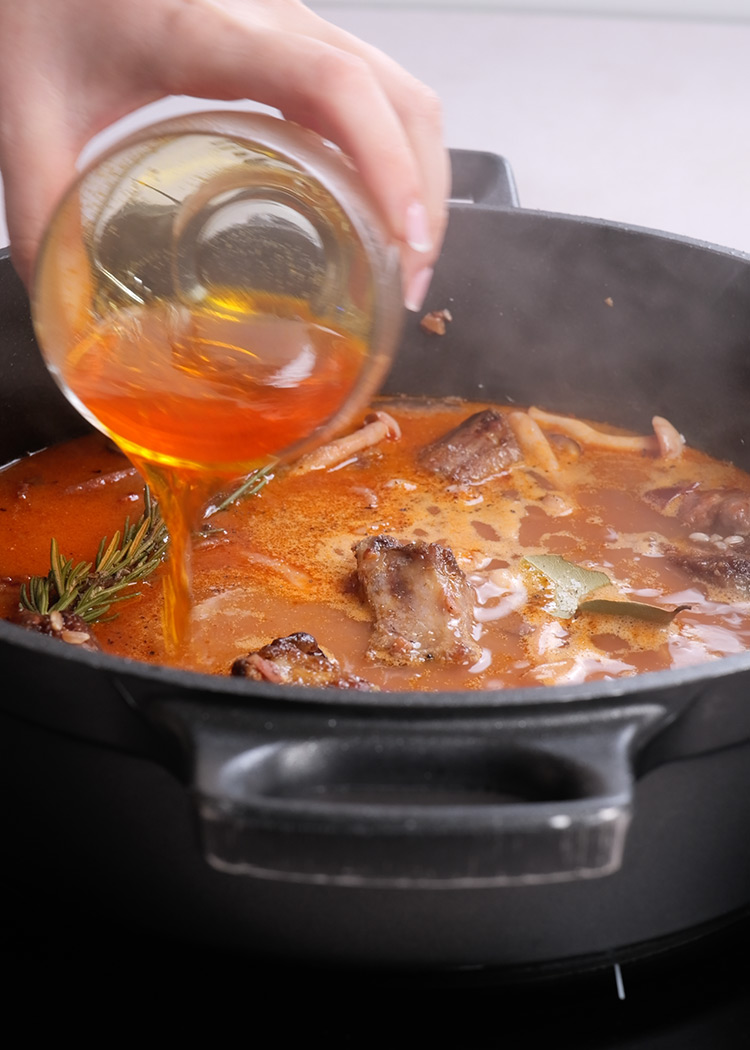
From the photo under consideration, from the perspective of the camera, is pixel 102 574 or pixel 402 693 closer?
pixel 402 693

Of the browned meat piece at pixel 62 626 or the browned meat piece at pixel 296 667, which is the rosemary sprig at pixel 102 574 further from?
the browned meat piece at pixel 296 667

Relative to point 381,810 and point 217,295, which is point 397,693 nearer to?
point 381,810

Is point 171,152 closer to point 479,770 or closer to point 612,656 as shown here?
point 479,770

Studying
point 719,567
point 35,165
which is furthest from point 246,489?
point 719,567

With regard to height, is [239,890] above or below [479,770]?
below

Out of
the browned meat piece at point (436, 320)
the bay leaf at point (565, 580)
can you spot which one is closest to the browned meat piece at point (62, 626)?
the bay leaf at point (565, 580)

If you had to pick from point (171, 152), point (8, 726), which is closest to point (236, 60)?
point (171, 152)

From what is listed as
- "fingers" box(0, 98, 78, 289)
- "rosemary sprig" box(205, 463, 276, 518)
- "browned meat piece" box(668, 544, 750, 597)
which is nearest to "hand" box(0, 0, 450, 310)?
"fingers" box(0, 98, 78, 289)
